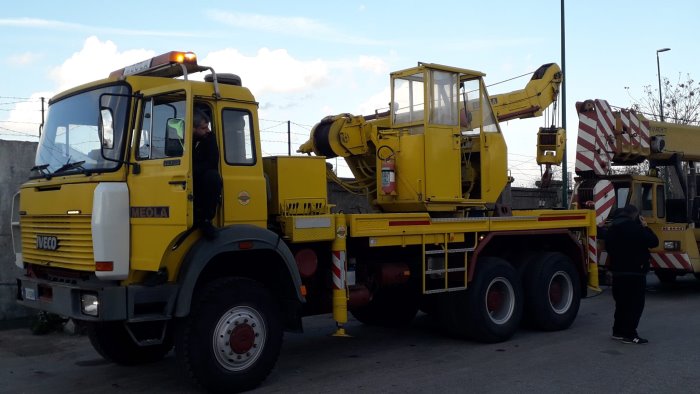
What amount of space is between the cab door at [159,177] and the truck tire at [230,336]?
2.08ft

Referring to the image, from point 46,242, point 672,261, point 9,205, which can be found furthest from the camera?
point 672,261

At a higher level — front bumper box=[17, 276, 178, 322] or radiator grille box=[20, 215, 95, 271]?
radiator grille box=[20, 215, 95, 271]

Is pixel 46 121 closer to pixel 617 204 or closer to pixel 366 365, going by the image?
pixel 366 365

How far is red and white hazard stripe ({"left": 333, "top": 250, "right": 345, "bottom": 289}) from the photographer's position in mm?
7688

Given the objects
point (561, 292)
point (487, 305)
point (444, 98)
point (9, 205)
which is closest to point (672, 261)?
point (561, 292)

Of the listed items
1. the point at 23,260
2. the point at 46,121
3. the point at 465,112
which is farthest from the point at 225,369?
the point at 465,112

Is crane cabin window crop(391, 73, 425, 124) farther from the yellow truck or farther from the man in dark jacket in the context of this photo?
the man in dark jacket

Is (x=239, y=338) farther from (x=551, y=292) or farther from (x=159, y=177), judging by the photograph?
(x=551, y=292)

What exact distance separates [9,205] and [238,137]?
214 inches

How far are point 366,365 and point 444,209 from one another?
2353mm

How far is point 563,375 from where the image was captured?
7.27 meters

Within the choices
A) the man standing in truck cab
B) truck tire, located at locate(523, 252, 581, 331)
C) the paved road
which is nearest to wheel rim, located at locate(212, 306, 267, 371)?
the paved road

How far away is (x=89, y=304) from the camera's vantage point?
628 centimetres

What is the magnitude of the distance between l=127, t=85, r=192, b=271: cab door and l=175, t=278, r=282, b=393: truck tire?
0.63m
